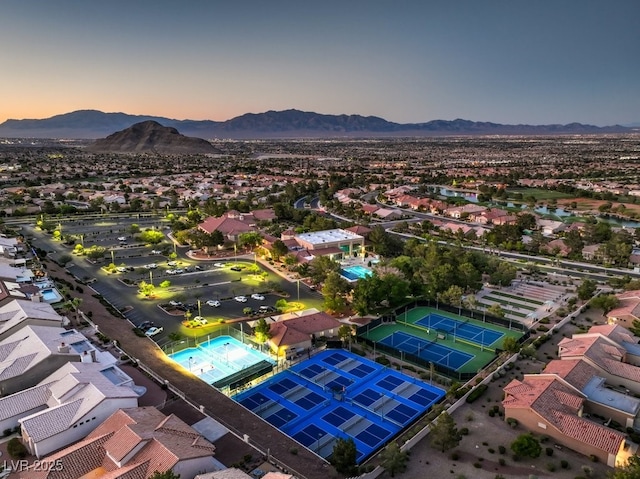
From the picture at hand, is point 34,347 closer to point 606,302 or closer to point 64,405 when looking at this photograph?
point 64,405

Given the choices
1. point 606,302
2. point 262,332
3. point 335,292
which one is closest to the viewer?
point 262,332

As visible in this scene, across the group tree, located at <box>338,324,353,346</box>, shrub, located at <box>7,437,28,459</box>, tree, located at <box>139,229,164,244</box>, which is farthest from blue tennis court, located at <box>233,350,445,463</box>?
tree, located at <box>139,229,164,244</box>

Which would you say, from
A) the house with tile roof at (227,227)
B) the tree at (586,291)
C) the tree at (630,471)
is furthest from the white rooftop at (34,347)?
the tree at (586,291)

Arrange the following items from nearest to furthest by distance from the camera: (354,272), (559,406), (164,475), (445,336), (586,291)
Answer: (164,475) < (559,406) < (445,336) < (586,291) < (354,272)

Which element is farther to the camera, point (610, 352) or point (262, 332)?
point (262, 332)

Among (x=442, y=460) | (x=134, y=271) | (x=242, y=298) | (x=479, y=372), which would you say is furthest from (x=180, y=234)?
(x=442, y=460)

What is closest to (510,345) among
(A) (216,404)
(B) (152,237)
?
(A) (216,404)

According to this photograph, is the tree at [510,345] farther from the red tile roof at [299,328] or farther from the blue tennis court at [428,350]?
the red tile roof at [299,328]
